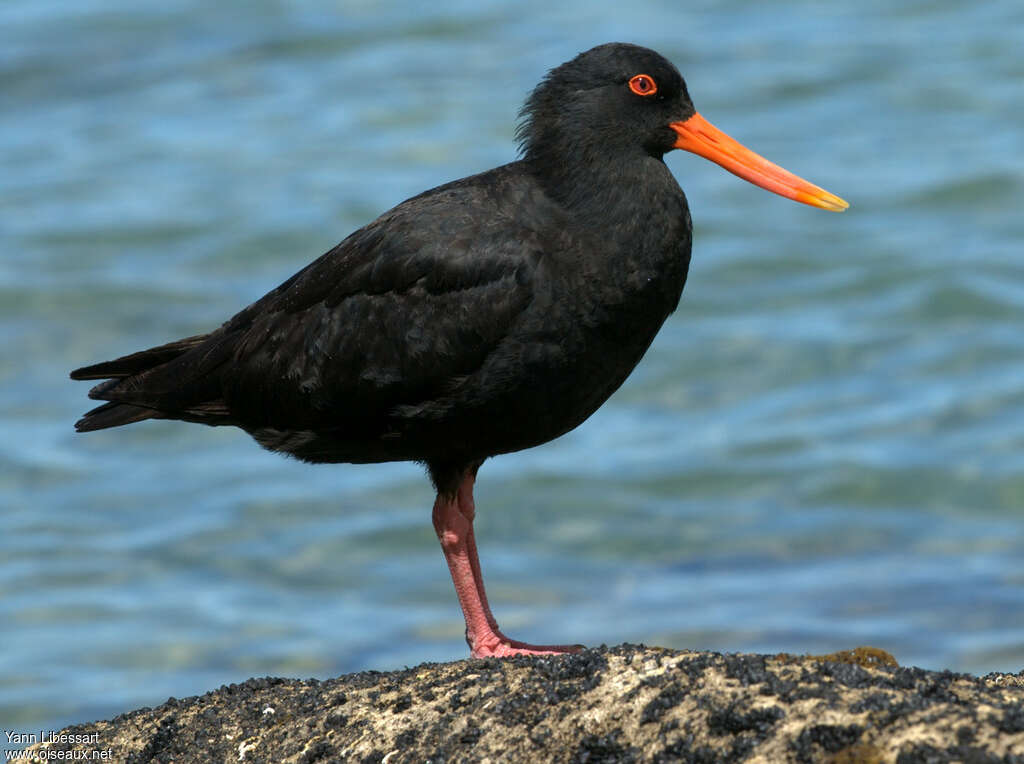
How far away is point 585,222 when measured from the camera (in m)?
6.05

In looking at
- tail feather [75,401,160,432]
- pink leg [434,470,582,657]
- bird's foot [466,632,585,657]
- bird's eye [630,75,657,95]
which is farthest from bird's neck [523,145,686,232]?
tail feather [75,401,160,432]

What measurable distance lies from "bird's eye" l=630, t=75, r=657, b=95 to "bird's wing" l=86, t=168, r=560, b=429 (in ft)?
2.05

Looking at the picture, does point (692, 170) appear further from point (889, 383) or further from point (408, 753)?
point (408, 753)

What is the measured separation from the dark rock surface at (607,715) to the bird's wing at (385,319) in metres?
1.36

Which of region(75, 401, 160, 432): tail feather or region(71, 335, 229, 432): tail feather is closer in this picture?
region(71, 335, 229, 432): tail feather

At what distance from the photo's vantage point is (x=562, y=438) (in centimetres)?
1300

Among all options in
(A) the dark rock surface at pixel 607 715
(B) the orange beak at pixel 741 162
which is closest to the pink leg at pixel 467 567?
(A) the dark rock surface at pixel 607 715

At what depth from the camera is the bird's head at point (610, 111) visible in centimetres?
633

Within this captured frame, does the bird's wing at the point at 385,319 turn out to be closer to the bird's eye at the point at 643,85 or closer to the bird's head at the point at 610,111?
the bird's head at the point at 610,111

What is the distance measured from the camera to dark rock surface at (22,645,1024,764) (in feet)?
13.2

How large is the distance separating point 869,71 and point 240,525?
9.96m

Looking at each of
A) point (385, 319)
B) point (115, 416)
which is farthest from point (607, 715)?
point (115, 416)

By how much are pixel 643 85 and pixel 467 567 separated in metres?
2.20

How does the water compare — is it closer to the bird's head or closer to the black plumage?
the black plumage
